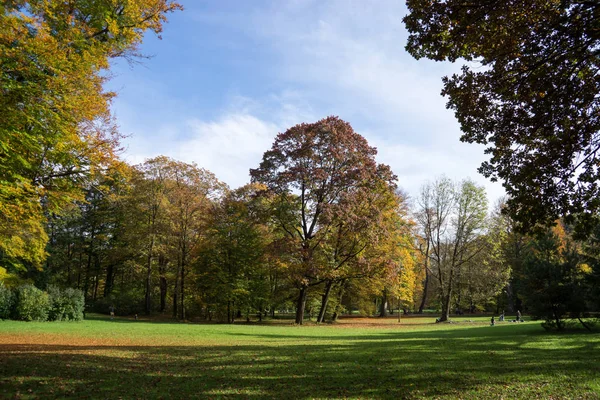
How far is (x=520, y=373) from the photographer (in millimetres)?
9141

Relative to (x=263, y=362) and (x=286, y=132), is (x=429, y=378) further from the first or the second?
(x=286, y=132)

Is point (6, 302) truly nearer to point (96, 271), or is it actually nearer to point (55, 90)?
point (55, 90)

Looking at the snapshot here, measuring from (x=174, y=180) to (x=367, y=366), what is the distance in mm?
31935

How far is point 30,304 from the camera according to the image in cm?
2353

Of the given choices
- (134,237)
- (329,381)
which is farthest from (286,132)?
(329,381)

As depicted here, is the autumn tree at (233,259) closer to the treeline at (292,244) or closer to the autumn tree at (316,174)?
the treeline at (292,244)

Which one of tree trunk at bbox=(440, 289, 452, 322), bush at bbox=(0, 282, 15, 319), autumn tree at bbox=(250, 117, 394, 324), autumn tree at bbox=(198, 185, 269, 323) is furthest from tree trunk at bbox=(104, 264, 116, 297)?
tree trunk at bbox=(440, 289, 452, 322)

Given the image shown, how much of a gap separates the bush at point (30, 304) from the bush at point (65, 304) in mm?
732

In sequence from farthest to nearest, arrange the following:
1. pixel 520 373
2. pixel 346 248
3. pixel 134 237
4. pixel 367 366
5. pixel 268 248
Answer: pixel 134 237 < pixel 346 248 < pixel 268 248 < pixel 367 366 < pixel 520 373

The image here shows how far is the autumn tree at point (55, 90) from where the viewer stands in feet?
27.1

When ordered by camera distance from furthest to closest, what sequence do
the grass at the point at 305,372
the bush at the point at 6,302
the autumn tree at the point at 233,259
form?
the autumn tree at the point at 233,259 → the bush at the point at 6,302 → the grass at the point at 305,372

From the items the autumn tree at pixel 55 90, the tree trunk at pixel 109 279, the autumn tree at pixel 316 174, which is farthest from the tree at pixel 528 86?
the tree trunk at pixel 109 279

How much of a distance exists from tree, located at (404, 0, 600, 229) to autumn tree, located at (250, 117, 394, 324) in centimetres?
1922

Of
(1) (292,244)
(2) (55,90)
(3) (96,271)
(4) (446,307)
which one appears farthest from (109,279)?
(2) (55,90)
